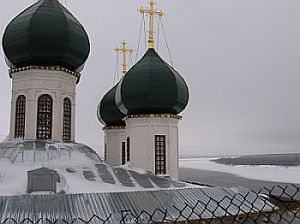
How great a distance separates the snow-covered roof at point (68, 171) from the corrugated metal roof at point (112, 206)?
0.62 m

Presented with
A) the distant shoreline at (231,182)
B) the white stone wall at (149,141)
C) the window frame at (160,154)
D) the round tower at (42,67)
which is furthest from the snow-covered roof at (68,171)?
the distant shoreline at (231,182)

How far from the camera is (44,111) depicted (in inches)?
484

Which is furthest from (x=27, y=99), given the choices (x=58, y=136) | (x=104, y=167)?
(x=104, y=167)

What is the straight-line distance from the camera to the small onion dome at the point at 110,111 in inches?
715

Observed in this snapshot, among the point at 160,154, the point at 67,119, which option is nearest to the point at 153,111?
the point at 160,154

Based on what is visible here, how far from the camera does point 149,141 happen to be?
515 inches

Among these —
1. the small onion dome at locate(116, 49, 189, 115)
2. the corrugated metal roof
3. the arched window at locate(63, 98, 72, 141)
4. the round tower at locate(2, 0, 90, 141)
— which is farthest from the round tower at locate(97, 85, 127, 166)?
the corrugated metal roof

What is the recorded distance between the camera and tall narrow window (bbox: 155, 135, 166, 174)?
1309 cm

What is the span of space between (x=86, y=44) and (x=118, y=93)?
221 centimetres

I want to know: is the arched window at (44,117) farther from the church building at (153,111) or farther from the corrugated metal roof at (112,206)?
the corrugated metal roof at (112,206)

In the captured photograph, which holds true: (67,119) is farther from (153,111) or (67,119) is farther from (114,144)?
(114,144)

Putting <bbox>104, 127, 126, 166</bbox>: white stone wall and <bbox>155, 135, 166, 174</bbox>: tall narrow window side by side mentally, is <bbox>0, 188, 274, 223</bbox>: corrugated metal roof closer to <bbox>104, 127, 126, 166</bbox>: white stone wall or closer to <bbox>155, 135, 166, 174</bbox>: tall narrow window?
<bbox>155, 135, 166, 174</bbox>: tall narrow window

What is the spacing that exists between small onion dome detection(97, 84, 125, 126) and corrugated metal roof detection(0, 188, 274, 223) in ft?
30.3

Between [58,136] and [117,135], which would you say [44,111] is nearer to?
[58,136]
